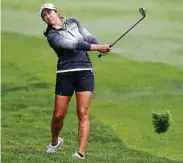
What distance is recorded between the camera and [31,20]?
829 inches

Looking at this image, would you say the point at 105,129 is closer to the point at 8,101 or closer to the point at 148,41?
the point at 8,101

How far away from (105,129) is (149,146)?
1306mm

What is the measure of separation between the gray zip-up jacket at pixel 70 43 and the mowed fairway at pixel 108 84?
1.12 meters

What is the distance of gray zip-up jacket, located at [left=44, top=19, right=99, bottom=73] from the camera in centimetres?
968

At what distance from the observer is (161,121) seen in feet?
40.1

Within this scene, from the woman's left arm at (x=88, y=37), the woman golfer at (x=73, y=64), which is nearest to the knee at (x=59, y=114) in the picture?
the woman golfer at (x=73, y=64)

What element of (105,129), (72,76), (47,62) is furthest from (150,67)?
(72,76)

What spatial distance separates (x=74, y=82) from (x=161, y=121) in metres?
2.70

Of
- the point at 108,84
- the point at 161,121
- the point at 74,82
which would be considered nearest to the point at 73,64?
the point at 74,82

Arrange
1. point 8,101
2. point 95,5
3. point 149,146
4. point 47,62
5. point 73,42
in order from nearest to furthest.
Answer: point 73,42 → point 149,146 → point 8,101 → point 47,62 → point 95,5

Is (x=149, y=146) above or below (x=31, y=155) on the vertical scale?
below

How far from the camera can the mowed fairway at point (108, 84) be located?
12805 millimetres

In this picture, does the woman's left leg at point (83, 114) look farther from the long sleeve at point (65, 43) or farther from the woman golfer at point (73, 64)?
the long sleeve at point (65, 43)

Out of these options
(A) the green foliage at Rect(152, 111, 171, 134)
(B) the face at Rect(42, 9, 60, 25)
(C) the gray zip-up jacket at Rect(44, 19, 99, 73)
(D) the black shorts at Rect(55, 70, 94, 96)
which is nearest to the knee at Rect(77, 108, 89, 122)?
(D) the black shorts at Rect(55, 70, 94, 96)
